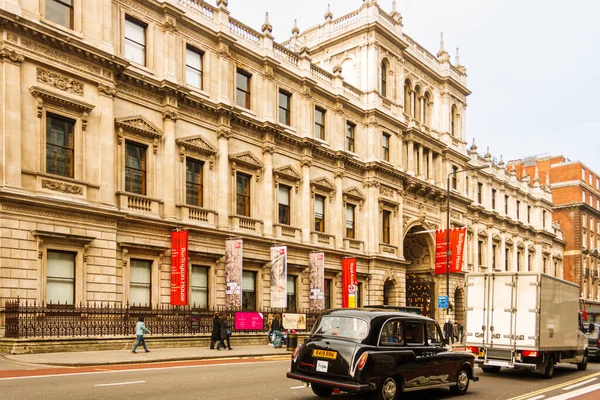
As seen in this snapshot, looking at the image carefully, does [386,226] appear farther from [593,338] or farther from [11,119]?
[11,119]

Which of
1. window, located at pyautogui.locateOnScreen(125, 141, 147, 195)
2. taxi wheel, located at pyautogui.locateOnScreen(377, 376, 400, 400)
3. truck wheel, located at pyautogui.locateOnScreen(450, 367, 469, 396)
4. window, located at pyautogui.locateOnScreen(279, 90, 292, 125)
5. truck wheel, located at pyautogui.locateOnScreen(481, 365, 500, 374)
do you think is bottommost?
truck wheel, located at pyautogui.locateOnScreen(481, 365, 500, 374)

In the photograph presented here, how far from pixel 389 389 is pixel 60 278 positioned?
49.4 feet

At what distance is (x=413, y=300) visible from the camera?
46281 mm

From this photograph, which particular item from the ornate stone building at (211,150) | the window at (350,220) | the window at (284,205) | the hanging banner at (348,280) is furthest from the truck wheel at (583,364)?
the window at (350,220)

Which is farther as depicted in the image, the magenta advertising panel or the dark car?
the magenta advertising panel

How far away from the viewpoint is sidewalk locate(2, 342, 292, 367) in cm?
1794

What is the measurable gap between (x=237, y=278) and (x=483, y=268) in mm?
33972

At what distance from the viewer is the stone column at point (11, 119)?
69.3ft

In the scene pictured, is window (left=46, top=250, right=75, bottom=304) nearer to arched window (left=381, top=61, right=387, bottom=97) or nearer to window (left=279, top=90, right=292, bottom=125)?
window (left=279, top=90, right=292, bottom=125)

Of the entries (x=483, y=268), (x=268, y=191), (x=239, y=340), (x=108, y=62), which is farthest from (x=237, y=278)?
(x=483, y=268)

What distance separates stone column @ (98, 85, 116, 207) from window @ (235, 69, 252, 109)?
847cm

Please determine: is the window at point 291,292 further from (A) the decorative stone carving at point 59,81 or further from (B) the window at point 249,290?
(A) the decorative stone carving at point 59,81

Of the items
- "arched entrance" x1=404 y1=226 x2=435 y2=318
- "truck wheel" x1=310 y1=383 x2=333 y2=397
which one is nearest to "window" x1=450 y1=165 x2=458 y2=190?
"arched entrance" x1=404 y1=226 x2=435 y2=318

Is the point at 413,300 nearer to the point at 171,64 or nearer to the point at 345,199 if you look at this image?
the point at 345,199
